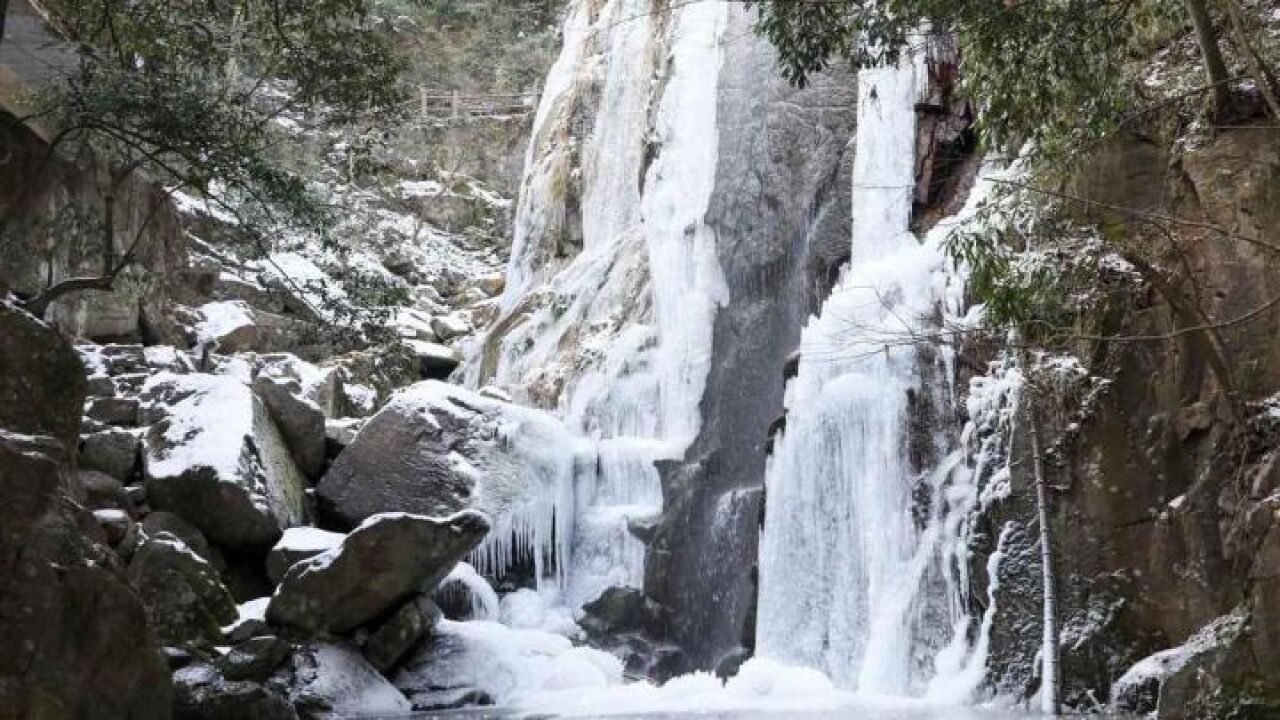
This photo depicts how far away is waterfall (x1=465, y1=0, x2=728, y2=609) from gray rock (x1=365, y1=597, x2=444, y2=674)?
15.3ft

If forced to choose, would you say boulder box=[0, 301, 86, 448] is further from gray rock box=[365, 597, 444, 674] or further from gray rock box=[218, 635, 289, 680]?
gray rock box=[365, 597, 444, 674]

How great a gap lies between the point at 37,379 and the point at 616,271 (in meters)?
16.1

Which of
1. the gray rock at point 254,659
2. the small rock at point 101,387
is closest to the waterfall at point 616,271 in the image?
the small rock at point 101,387

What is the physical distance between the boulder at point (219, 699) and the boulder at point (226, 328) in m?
12.4

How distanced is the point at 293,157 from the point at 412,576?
63.2ft

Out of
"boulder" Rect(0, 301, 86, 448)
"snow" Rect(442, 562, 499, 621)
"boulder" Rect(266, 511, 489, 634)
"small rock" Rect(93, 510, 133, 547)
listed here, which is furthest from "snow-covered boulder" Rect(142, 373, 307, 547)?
"boulder" Rect(0, 301, 86, 448)

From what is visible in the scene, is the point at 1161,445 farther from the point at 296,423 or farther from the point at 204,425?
the point at 296,423

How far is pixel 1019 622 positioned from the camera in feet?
40.1

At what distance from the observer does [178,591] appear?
40.7 ft

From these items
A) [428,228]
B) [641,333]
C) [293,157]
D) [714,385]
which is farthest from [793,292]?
[428,228]

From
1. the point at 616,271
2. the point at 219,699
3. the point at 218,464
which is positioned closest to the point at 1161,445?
the point at 219,699

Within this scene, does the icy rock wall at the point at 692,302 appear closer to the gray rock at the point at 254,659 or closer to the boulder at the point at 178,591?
the gray rock at the point at 254,659

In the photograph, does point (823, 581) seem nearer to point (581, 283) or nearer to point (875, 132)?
point (875, 132)

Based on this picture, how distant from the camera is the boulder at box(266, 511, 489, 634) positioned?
13414 millimetres
